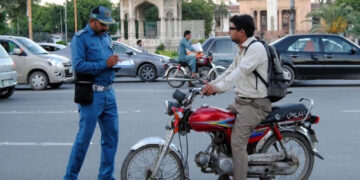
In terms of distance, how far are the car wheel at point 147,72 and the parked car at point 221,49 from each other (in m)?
1.99

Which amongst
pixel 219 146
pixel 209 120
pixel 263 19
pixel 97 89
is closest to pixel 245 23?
pixel 209 120

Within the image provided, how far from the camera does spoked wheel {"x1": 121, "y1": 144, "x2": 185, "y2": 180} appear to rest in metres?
5.32

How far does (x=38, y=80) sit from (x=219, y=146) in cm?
1280

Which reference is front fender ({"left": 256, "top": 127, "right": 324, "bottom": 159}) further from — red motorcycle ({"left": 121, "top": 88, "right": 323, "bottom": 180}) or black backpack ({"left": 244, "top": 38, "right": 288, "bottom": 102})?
black backpack ({"left": 244, "top": 38, "right": 288, "bottom": 102})

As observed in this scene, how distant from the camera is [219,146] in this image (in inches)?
210

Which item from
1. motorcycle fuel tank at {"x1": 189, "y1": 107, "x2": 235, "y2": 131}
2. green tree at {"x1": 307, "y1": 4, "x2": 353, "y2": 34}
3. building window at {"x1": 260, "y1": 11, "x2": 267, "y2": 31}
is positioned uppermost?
building window at {"x1": 260, "y1": 11, "x2": 267, "y2": 31}

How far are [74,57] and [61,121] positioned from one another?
527 centimetres

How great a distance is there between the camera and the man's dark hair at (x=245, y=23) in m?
5.17

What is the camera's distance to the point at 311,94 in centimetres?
1444

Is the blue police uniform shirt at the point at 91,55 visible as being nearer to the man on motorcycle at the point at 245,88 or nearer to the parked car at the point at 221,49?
the man on motorcycle at the point at 245,88

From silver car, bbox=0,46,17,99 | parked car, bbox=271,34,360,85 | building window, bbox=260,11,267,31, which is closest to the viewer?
silver car, bbox=0,46,17,99

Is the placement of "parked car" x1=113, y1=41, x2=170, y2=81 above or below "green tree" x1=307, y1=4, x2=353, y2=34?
below

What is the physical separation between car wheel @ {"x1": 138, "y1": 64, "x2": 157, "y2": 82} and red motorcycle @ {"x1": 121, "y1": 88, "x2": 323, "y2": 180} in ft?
50.5

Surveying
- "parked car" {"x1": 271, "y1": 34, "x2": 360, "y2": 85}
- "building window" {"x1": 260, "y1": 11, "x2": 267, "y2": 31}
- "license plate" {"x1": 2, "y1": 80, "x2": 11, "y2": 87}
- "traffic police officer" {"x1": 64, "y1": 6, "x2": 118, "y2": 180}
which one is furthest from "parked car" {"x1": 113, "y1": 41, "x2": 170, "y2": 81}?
"building window" {"x1": 260, "y1": 11, "x2": 267, "y2": 31}
